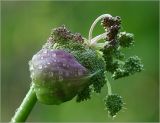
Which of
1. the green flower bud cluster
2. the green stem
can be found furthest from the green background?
the green stem

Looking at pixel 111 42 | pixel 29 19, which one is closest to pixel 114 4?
pixel 29 19

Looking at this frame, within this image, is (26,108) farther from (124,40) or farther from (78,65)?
(124,40)

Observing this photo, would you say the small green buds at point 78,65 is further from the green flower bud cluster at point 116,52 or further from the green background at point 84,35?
the green background at point 84,35

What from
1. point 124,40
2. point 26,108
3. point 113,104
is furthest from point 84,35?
point 26,108

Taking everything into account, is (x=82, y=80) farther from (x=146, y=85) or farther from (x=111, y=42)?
(x=146, y=85)

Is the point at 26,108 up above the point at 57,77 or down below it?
below
